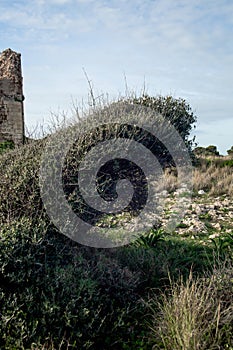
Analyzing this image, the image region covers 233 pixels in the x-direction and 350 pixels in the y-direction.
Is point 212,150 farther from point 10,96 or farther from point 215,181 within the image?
point 10,96

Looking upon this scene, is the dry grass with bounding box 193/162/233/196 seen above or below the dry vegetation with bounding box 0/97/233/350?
above

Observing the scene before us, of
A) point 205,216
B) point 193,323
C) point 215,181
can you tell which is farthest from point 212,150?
point 193,323

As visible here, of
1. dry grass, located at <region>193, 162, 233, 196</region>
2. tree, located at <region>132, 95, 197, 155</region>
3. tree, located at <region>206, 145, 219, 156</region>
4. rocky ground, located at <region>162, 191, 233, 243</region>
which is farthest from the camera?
tree, located at <region>206, 145, 219, 156</region>

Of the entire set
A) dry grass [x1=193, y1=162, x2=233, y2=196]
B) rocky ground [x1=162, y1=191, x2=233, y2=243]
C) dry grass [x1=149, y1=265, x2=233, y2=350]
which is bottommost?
dry grass [x1=149, y1=265, x2=233, y2=350]

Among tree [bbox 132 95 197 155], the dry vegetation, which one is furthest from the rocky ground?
the dry vegetation

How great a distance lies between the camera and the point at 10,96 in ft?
40.0

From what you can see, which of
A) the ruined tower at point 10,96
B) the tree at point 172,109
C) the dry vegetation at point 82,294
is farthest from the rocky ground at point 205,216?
the ruined tower at point 10,96

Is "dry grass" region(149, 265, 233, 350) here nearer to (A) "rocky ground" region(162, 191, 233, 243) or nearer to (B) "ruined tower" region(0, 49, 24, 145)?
(A) "rocky ground" region(162, 191, 233, 243)

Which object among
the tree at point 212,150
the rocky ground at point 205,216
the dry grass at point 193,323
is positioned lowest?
the dry grass at point 193,323

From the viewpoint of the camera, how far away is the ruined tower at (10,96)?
12.1 meters

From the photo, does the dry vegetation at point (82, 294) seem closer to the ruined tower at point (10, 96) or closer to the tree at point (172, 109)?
the tree at point (172, 109)

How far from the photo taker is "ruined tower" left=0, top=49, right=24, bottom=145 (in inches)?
475

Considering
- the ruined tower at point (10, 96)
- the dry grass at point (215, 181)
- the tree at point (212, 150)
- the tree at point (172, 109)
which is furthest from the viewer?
the tree at point (212, 150)

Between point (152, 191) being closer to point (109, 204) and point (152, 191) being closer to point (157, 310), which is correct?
point (109, 204)
